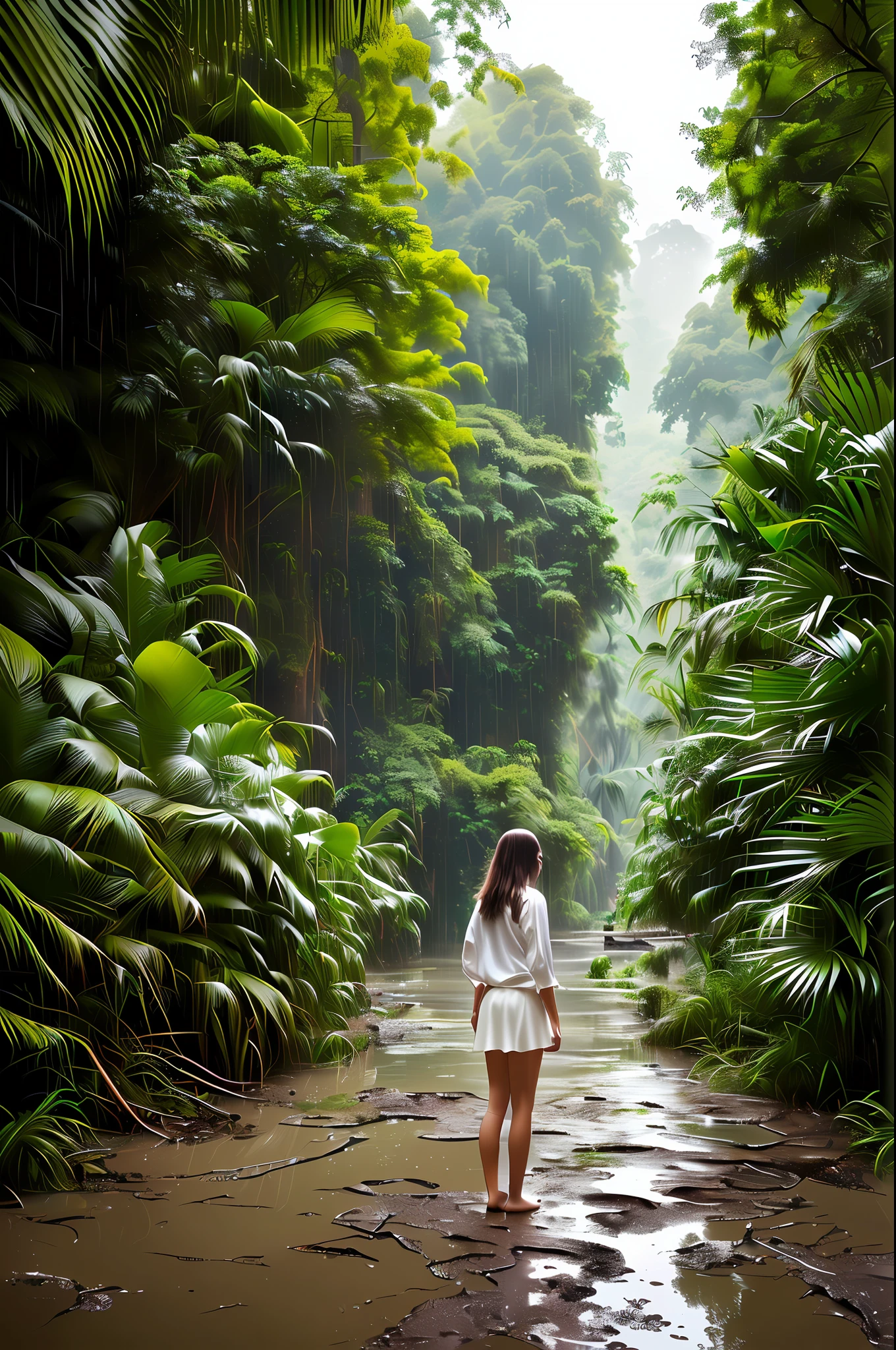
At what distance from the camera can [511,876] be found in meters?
4.40

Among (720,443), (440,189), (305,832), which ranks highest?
(440,189)

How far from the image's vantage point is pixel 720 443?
7.73m

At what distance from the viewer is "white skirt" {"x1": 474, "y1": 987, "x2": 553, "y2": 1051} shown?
4234mm

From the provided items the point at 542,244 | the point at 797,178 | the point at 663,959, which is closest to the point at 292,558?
the point at 663,959

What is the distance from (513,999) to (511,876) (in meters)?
0.54

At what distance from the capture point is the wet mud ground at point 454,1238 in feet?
10.2

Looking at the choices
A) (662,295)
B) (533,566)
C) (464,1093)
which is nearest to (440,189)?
(533,566)

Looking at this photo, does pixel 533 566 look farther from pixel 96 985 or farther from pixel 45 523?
pixel 96 985

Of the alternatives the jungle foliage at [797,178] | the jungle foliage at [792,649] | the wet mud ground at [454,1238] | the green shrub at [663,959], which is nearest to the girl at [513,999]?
the wet mud ground at [454,1238]

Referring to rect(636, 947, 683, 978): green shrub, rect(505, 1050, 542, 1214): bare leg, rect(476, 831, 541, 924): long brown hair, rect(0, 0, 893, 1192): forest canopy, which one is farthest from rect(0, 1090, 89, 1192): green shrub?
rect(636, 947, 683, 978): green shrub

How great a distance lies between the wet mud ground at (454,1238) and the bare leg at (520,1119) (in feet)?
0.36

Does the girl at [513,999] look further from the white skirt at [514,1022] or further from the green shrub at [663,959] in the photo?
the green shrub at [663,959]

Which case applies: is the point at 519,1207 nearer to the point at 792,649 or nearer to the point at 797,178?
the point at 792,649

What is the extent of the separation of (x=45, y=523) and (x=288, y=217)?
7.38 m
